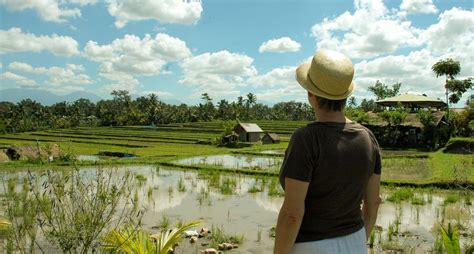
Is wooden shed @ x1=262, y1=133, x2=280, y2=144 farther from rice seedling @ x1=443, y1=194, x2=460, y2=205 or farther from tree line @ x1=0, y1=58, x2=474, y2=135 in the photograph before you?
rice seedling @ x1=443, y1=194, x2=460, y2=205

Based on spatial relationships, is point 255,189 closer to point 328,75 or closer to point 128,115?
point 328,75

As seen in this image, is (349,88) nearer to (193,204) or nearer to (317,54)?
(317,54)

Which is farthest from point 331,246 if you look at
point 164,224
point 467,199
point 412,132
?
point 412,132

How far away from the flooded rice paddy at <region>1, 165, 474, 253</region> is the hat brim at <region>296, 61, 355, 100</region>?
4941 millimetres

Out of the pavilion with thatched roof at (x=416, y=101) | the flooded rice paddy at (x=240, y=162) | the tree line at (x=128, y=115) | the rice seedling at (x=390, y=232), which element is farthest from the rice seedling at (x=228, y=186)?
the tree line at (x=128, y=115)

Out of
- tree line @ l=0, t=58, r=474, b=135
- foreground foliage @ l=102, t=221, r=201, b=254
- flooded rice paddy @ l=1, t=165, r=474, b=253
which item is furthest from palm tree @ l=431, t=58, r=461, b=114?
foreground foliage @ l=102, t=221, r=201, b=254

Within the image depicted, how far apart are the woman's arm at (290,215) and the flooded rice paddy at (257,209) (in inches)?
191

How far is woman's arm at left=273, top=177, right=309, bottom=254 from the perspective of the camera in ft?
5.52

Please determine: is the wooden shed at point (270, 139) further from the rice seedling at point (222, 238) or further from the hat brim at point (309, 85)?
the hat brim at point (309, 85)

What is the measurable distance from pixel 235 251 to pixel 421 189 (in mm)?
7526

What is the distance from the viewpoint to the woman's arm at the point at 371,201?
6.86 ft

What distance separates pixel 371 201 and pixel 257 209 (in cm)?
770

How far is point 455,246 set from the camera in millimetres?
3463

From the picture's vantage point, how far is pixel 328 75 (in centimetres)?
183
